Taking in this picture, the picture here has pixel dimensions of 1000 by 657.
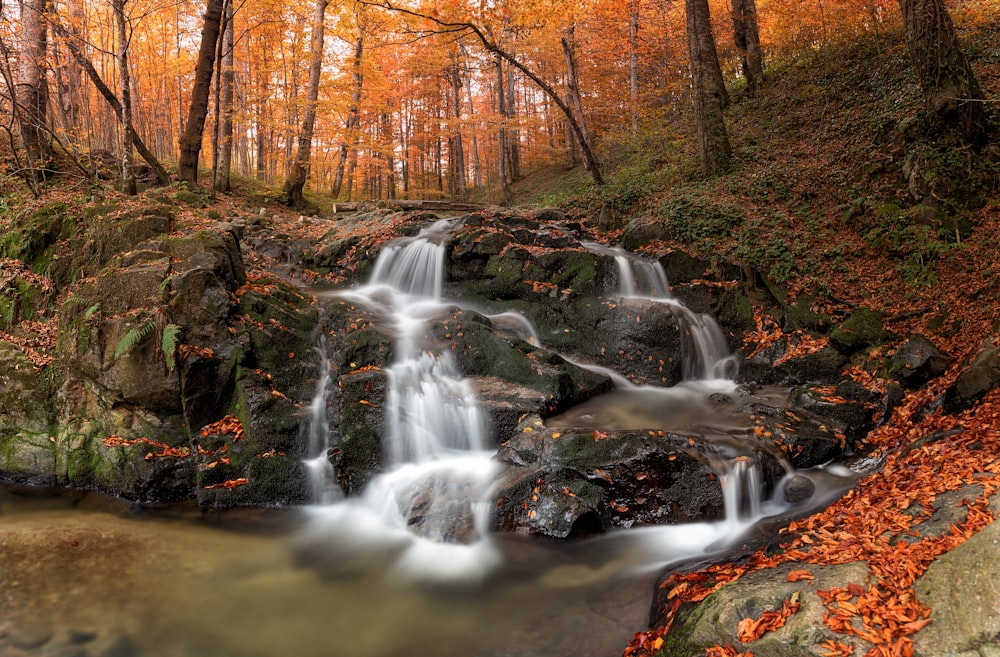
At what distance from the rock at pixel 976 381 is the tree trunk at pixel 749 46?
41.3 feet

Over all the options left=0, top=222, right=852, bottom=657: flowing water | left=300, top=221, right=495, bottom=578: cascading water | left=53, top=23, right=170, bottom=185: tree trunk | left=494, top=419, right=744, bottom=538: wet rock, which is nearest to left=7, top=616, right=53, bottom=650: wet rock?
left=0, top=222, right=852, bottom=657: flowing water

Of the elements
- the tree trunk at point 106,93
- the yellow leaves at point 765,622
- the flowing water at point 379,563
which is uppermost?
the tree trunk at point 106,93

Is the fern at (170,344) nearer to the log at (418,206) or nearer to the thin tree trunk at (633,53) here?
the log at (418,206)

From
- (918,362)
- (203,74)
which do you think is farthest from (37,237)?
(918,362)

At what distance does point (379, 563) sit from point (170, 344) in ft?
12.1

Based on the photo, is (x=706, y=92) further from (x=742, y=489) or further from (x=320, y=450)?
(x=320, y=450)

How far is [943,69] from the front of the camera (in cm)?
841

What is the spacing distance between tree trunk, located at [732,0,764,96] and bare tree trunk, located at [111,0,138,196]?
1502 cm

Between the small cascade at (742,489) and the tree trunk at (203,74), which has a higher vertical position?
the tree trunk at (203,74)

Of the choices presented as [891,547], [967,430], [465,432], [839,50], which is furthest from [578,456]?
[839,50]

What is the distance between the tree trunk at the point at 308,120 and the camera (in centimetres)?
1574

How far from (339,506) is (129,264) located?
A: 4.54 metres

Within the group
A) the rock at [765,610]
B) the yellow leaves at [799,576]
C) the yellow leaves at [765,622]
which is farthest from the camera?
the yellow leaves at [799,576]

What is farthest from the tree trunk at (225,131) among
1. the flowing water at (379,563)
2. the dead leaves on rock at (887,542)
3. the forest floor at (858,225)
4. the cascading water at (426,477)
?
the dead leaves on rock at (887,542)
